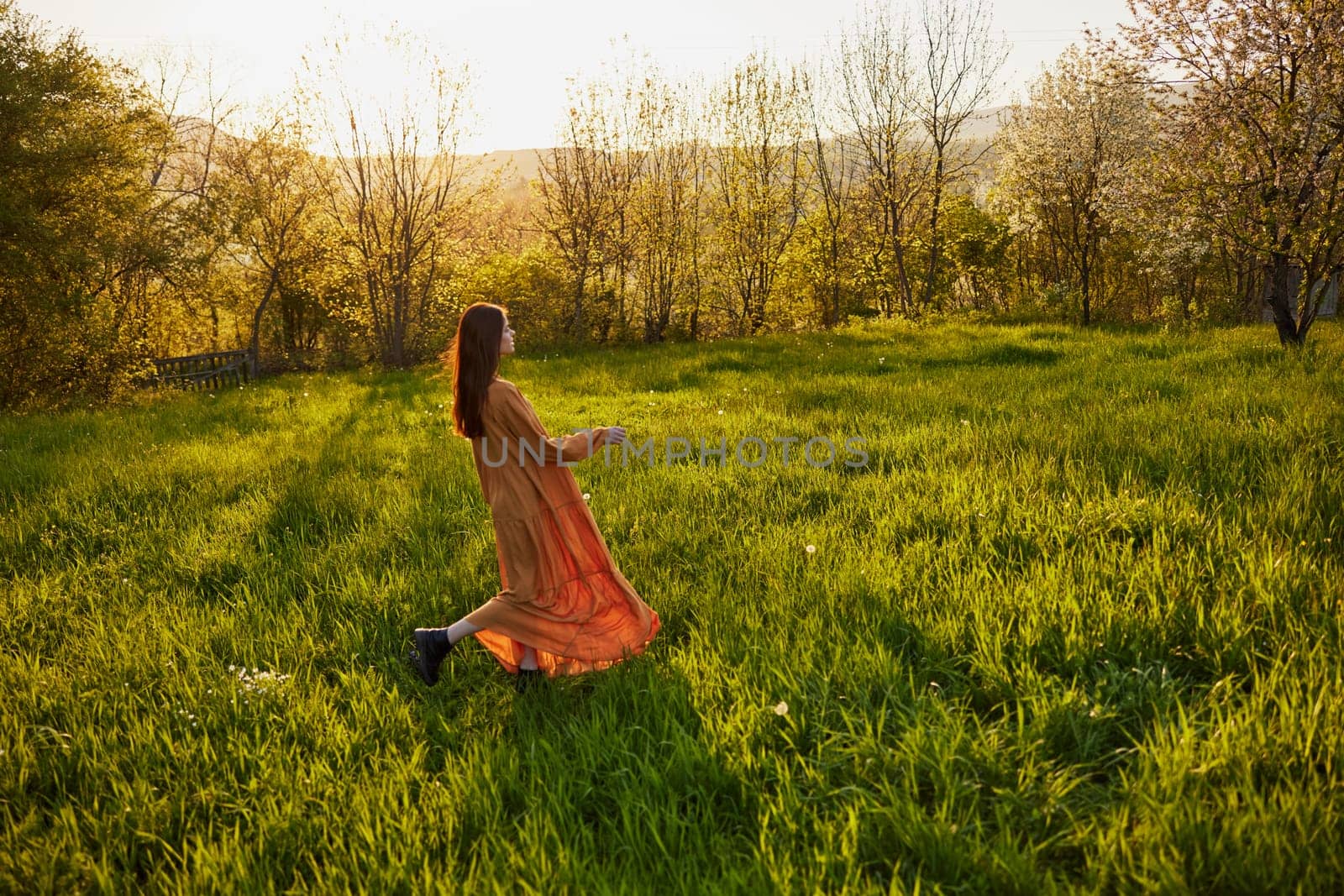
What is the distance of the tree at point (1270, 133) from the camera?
25.8 ft

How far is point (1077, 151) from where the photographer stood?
1557cm

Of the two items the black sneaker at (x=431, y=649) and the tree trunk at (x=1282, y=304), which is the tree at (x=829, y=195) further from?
the black sneaker at (x=431, y=649)

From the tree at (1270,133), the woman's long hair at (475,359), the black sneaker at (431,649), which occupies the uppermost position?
the tree at (1270,133)

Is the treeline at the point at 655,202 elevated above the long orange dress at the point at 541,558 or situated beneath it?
elevated above

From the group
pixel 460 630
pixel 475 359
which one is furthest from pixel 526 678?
pixel 475 359

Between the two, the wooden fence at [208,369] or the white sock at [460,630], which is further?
the wooden fence at [208,369]

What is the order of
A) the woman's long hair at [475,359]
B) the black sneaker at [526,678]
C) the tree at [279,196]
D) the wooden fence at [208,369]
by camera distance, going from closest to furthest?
the woman's long hair at [475,359] → the black sneaker at [526,678] → the wooden fence at [208,369] → the tree at [279,196]

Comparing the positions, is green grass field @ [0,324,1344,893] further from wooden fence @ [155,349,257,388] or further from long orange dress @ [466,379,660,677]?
wooden fence @ [155,349,257,388]

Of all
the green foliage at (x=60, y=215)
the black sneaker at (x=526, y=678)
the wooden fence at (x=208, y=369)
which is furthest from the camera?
the wooden fence at (x=208, y=369)

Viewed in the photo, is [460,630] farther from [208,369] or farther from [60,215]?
[208,369]

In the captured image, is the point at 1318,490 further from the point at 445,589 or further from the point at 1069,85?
the point at 1069,85

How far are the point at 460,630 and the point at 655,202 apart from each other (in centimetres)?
1699

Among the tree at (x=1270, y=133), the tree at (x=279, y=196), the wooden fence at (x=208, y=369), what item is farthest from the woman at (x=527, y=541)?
the tree at (x=279, y=196)

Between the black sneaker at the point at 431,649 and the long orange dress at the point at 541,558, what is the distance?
175mm
